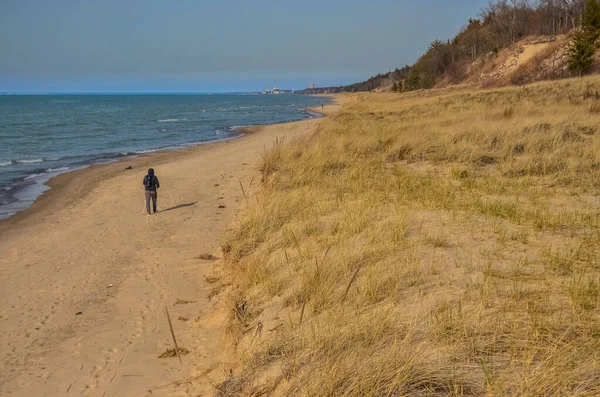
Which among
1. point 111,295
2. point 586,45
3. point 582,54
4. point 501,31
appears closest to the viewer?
point 111,295

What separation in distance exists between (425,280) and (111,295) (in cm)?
495

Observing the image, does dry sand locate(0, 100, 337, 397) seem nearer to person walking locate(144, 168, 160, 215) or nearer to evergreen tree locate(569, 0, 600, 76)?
person walking locate(144, 168, 160, 215)

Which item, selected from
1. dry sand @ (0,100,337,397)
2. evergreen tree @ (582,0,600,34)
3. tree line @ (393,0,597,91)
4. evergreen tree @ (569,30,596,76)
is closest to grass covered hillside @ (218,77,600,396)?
dry sand @ (0,100,337,397)

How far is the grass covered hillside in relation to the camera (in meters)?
3.03

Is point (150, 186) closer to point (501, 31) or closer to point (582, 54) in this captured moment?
point (582, 54)

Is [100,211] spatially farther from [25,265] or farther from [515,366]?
[515,366]

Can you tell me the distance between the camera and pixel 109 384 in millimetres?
4828

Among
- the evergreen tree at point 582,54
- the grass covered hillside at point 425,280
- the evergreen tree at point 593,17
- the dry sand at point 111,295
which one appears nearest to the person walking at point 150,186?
the dry sand at point 111,295

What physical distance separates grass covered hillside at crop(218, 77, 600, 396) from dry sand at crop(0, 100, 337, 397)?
2.52 feet

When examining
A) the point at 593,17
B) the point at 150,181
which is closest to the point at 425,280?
the point at 150,181

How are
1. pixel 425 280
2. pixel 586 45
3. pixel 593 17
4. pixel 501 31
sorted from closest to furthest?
pixel 425 280 < pixel 586 45 < pixel 593 17 < pixel 501 31

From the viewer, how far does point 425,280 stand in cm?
473

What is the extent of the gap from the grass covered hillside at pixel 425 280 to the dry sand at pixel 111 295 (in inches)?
30.2

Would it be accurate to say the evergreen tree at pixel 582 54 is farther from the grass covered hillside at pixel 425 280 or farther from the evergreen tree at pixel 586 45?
the grass covered hillside at pixel 425 280
